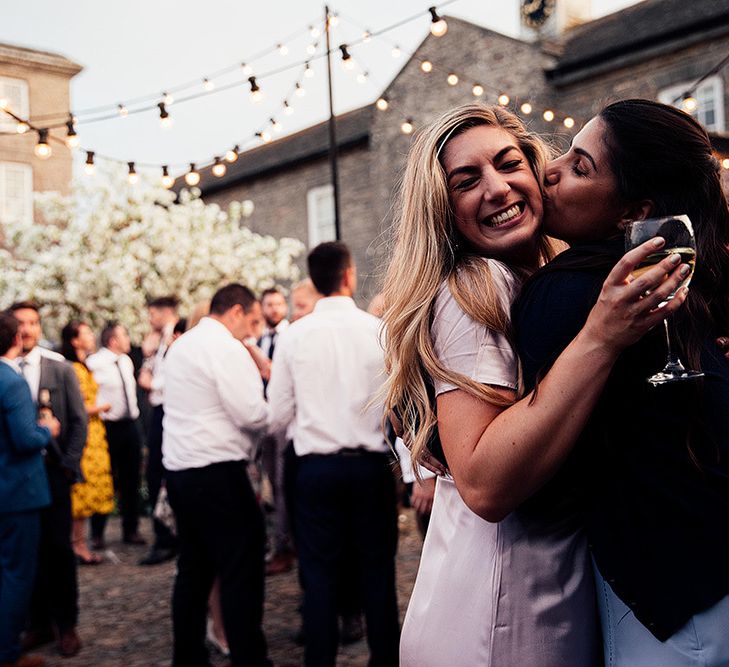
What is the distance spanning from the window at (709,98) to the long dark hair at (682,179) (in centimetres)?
1269

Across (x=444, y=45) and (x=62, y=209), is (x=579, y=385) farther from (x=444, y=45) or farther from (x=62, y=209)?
(x=62, y=209)

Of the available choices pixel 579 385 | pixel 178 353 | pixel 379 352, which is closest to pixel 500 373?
pixel 579 385

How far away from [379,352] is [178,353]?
1237mm

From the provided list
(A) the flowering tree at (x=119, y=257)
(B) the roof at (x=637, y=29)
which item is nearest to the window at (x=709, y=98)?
(B) the roof at (x=637, y=29)

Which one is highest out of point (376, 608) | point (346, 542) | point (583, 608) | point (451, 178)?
point (451, 178)

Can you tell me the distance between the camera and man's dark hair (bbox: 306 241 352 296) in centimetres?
477

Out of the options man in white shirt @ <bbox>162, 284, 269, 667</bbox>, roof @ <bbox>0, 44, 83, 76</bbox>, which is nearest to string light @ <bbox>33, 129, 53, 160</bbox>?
man in white shirt @ <bbox>162, 284, 269, 667</bbox>

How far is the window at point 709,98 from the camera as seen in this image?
42.7ft

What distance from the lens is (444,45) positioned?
16.8m

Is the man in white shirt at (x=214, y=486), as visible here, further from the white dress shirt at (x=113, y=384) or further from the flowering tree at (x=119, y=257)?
the flowering tree at (x=119, y=257)

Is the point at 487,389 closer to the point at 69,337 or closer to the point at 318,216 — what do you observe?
the point at 69,337

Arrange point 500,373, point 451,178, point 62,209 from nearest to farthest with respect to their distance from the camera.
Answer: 1. point 500,373
2. point 451,178
3. point 62,209

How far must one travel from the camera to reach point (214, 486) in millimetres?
4582

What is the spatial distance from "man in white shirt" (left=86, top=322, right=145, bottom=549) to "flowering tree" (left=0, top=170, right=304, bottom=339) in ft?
Answer: 26.2
